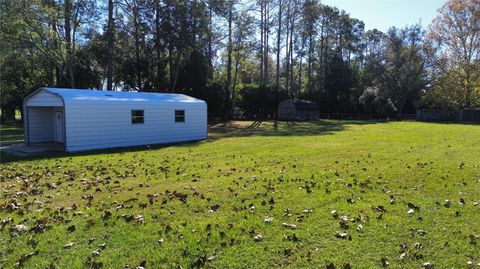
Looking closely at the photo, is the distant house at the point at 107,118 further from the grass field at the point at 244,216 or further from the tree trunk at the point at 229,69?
the tree trunk at the point at 229,69

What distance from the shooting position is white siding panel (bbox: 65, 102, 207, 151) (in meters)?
14.6

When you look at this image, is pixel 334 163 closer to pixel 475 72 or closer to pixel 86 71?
pixel 86 71

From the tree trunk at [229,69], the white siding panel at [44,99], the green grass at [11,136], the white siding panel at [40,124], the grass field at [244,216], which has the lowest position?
the grass field at [244,216]

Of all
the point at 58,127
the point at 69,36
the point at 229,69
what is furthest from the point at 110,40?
the point at 58,127

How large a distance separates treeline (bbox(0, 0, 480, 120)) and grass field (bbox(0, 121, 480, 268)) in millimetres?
20932

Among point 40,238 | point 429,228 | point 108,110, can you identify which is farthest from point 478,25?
point 40,238

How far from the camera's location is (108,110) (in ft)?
51.9

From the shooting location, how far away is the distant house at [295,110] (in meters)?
41.4

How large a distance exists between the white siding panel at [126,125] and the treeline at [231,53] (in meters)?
12.8

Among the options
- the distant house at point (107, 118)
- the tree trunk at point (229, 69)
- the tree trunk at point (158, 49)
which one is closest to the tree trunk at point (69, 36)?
the tree trunk at point (158, 49)

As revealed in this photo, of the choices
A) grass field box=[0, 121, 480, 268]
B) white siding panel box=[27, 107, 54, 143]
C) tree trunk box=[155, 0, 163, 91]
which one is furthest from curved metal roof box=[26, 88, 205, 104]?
tree trunk box=[155, 0, 163, 91]

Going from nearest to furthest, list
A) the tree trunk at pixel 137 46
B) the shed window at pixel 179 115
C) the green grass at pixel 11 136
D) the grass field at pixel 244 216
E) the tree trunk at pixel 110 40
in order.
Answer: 1. the grass field at pixel 244 216
2. the green grass at pixel 11 136
3. the shed window at pixel 179 115
4. the tree trunk at pixel 110 40
5. the tree trunk at pixel 137 46

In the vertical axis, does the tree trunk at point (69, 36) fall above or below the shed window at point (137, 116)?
above

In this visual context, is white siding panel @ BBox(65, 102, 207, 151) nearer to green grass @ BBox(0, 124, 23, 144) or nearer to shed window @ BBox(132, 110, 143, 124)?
shed window @ BBox(132, 110, 143, 124)
